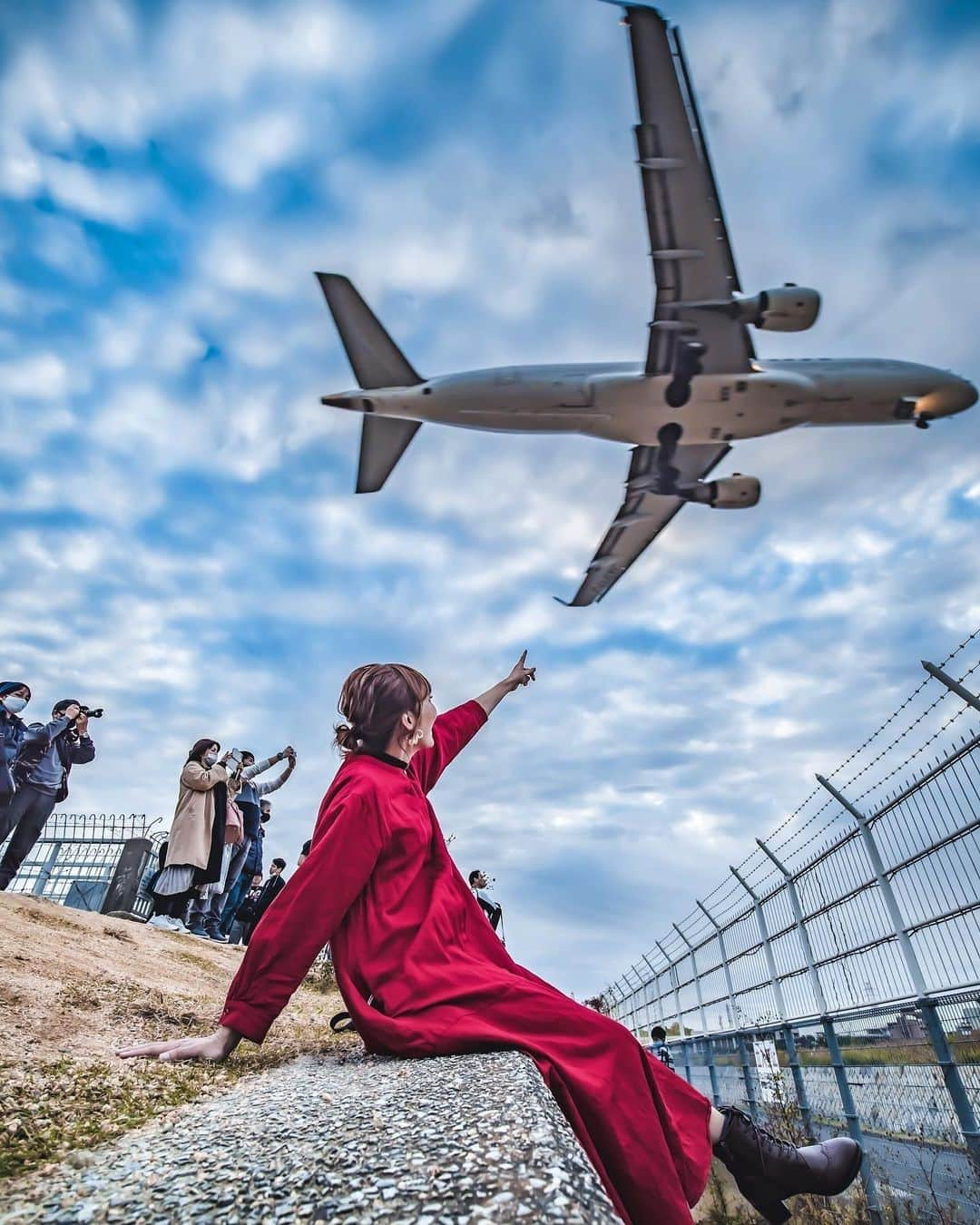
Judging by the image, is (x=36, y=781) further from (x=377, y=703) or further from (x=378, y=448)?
(x=378, y=448)

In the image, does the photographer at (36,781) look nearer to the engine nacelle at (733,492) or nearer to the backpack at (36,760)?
the backpack at (36,760)

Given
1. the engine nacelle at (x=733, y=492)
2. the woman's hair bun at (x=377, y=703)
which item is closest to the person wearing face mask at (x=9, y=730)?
the woman's hair bun at (x=377, y=703)

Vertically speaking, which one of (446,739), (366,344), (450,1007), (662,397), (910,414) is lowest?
(450,1007)

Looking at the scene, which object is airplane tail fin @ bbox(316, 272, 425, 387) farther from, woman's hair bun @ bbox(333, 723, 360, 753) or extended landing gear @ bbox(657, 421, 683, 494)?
woman's hair bun @ bbox(333, 723, 360, 753)

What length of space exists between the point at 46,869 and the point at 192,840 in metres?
5.04

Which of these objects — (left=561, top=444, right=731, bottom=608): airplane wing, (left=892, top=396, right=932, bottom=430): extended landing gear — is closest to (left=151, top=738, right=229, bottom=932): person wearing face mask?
(left=561, top=444, right=731, bottom=608): airplane wing

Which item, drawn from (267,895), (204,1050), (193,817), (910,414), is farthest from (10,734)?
(910,414)

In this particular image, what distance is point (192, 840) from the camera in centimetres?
751

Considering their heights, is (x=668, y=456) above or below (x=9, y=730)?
above

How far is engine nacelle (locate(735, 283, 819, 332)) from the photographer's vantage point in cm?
914

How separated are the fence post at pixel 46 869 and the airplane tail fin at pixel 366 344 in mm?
8988

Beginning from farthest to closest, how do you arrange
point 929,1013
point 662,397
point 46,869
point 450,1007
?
point 46,869 < point 662,397 < point 929,1013 < point 450,1007

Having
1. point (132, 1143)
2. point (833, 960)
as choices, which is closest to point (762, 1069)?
point (833, 960)

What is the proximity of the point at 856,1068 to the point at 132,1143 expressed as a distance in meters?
6.90
